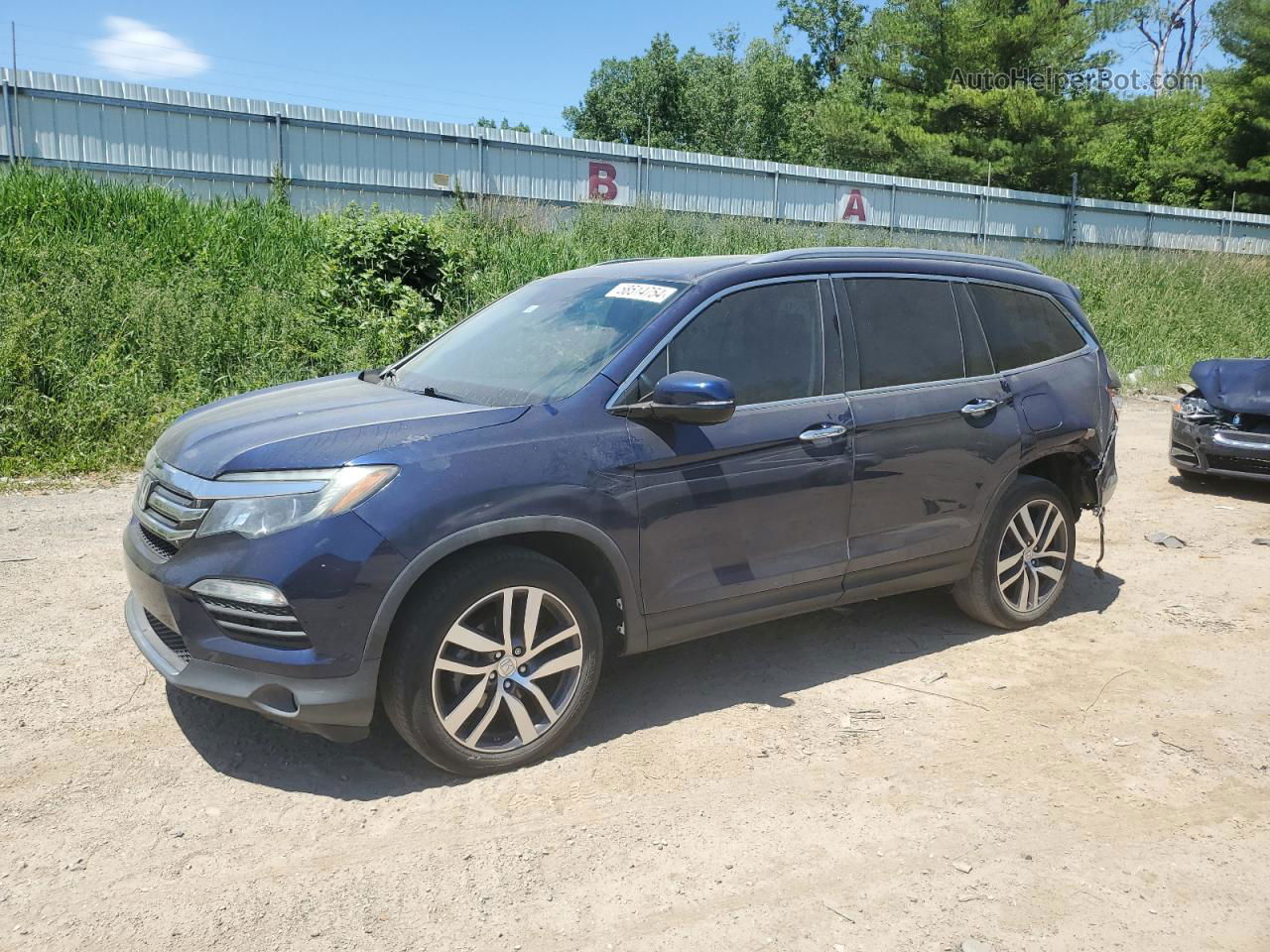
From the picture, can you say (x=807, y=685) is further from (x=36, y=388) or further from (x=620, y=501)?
(x=36, y=388)

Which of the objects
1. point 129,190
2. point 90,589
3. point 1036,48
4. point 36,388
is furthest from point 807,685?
point 1036,48

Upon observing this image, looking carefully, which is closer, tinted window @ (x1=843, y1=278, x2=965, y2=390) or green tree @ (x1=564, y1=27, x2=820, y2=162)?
tinted window @ (x1=843, y1=278, x2=965, y2=390)

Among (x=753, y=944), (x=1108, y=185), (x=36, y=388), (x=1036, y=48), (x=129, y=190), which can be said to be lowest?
(x=753, y=944)

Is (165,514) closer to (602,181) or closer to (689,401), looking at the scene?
(689,401)

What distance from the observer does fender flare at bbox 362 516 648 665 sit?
3467 mm

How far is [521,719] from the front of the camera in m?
3.82

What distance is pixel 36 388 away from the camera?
9.12 meters

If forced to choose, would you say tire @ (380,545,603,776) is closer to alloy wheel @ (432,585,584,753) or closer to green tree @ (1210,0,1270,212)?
alloy wheel @ (432,585,584,753)

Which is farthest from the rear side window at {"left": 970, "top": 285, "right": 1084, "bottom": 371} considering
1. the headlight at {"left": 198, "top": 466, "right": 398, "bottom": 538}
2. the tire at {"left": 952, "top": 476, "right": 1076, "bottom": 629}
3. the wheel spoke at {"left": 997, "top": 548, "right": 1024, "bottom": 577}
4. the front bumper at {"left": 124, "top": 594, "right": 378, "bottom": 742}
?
the front bumper at {"left": 124, "top": 594, "right": 378, "bottom": 742}

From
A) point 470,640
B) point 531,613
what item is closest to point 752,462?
point 531,613

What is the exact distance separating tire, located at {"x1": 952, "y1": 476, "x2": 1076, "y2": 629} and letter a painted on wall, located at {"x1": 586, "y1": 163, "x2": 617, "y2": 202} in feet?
56.2

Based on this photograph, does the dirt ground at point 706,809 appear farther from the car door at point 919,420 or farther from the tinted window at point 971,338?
the tinted window at point 971,338

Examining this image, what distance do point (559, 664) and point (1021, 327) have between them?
3074 millimetres

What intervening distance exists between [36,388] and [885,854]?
8.36 meters
